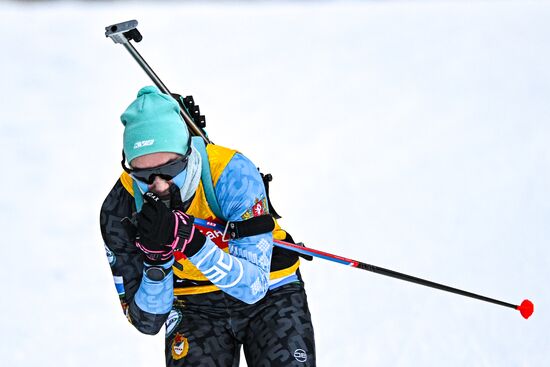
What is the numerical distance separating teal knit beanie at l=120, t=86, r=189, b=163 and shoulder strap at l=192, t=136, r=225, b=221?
0.17 metres

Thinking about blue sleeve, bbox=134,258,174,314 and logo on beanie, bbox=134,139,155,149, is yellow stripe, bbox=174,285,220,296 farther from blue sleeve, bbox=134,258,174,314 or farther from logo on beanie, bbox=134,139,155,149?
logo on beanie, bbox=134,139,155,149

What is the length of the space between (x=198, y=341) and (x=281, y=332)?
288mm

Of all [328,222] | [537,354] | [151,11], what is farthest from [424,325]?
[151,11]

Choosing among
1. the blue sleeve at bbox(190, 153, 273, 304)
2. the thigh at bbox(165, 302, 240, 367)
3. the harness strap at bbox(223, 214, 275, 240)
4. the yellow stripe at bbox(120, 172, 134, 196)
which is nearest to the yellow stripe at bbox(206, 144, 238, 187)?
the blue sleeve at bbox(190, 153, 273, 304)

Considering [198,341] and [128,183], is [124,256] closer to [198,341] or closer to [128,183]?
[128,183]

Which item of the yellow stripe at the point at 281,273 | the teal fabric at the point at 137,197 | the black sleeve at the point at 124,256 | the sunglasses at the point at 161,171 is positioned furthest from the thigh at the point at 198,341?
the sunglasses at the point at 161,171

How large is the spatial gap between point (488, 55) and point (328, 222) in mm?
3965

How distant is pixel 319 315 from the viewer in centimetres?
478

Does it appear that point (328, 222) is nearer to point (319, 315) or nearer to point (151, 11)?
point (319, 315)

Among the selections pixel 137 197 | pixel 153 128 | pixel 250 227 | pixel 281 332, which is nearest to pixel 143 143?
pixel 153 128

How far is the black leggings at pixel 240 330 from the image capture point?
122 inches

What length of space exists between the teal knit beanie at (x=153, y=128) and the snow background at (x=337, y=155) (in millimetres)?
1852

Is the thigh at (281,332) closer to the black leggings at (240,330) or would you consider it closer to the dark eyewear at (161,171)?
the black leggings at (240,330)

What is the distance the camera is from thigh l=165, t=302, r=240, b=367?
312cm
